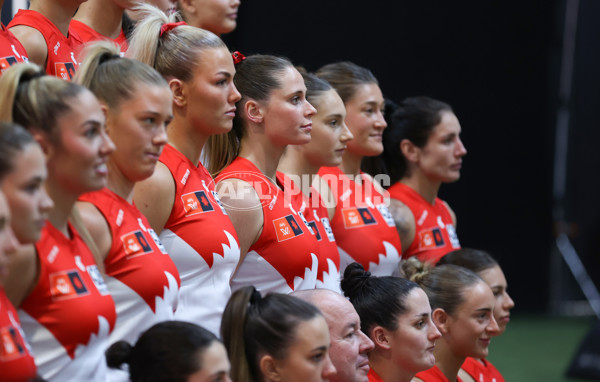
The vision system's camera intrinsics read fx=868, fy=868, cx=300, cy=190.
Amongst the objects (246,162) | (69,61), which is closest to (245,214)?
(246,162)

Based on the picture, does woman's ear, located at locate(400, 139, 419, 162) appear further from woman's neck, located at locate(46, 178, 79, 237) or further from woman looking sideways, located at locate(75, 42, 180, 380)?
woman's neck, located at locate(46, 178, 79, 237)

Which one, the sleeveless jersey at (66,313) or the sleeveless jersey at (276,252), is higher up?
the sleeveless jersey at (66,313)

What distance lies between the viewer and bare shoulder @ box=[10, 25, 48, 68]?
10.4 feet

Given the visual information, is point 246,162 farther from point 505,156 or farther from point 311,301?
point 505,156

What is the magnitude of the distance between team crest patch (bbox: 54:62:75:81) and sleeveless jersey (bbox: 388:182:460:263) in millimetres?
1869

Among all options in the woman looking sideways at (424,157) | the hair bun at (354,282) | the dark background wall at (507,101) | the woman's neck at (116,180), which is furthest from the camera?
the dark background wall at (507,101)

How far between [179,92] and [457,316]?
4.98 ft

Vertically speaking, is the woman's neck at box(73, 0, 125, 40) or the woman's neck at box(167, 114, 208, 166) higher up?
the woman's neck at box(73, 0, 125, 40)

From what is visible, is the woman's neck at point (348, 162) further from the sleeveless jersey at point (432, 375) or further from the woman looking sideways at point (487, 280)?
the sleeveless jersey at point (432, 375)

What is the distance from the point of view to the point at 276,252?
3.20 m

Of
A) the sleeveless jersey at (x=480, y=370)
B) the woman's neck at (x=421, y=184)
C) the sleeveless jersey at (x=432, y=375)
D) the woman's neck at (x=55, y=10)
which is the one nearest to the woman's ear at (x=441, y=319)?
the sleeveless jersey at (x=432, y=375)

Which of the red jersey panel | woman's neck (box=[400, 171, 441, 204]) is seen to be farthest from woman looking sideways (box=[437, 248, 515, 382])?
Answer: the red jersey panel

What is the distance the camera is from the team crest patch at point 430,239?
14.3ft

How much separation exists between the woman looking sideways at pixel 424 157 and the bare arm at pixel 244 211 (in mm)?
1360
